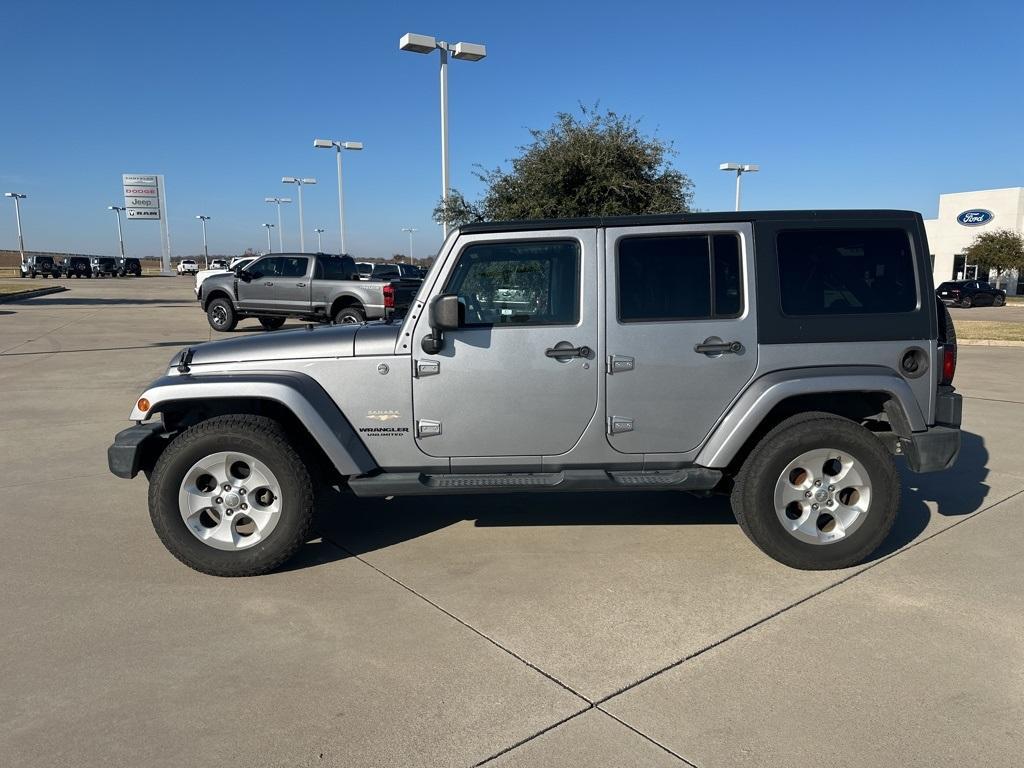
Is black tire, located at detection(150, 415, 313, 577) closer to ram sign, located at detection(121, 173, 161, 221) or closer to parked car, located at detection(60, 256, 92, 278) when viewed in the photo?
parked car, located at detection(60, 256, 92, 278)

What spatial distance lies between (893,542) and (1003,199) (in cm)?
5527

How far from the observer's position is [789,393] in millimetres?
3955

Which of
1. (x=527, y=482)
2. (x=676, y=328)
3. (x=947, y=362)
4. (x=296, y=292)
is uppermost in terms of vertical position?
(x=296, y=292)

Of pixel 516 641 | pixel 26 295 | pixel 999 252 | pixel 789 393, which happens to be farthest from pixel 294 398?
pixel 999 252

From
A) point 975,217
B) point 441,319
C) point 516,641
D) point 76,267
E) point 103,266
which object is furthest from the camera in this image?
point 103,266

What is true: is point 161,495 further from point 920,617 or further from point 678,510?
point 920,617

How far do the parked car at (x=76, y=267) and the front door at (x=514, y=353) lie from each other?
70.3 metres

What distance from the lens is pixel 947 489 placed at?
548 cm

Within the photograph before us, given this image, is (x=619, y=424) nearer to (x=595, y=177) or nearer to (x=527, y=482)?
(x=527, y=482)

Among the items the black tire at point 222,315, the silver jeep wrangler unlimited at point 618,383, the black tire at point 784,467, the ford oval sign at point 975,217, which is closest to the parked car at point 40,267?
the black tire at point 222,315

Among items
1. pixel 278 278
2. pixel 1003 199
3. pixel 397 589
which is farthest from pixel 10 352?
pixel 1003 199

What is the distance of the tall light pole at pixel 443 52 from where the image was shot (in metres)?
17.8

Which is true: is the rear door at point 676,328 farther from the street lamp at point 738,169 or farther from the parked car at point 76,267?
the parked car at point 76,267

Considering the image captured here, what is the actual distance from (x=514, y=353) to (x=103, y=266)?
7413 cm
